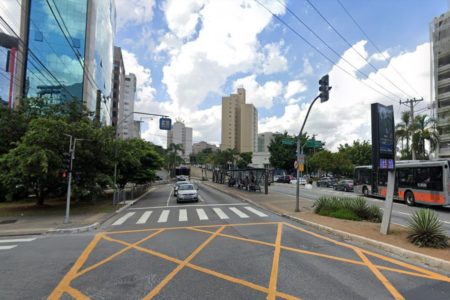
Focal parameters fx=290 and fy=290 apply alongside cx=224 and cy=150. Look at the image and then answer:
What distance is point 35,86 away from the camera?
49875 mm

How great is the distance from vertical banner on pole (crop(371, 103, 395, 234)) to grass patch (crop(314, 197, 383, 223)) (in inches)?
124

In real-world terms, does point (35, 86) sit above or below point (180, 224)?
above

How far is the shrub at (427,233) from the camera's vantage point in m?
8.00

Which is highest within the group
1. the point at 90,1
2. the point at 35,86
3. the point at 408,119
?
the point at 90,1

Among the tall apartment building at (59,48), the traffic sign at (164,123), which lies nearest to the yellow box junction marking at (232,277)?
the traffic sign at (164,123)

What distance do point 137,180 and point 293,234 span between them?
22.9 metres

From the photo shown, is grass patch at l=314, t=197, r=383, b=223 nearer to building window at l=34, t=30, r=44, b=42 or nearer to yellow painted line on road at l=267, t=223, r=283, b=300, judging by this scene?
yellow painted line on road at l=267, t=223, r=283, b=300

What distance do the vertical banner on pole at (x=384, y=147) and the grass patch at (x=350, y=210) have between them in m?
3.15

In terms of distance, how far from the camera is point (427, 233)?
817 cm

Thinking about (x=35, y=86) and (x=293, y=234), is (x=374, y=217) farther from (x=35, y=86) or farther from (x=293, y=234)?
(x=35, y=86)

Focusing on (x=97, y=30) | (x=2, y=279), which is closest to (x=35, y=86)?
(x=97, y=30)

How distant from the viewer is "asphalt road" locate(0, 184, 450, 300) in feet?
17.3

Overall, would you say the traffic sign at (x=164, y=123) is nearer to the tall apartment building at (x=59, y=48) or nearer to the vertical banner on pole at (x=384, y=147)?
the vertical banner on pole at (x=384, y=147)

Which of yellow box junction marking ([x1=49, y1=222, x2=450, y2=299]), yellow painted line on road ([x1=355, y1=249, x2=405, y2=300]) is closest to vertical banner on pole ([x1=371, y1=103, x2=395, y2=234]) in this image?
yellow box junction marking ([x1=49, y1=222, x2=450, y2=299])
